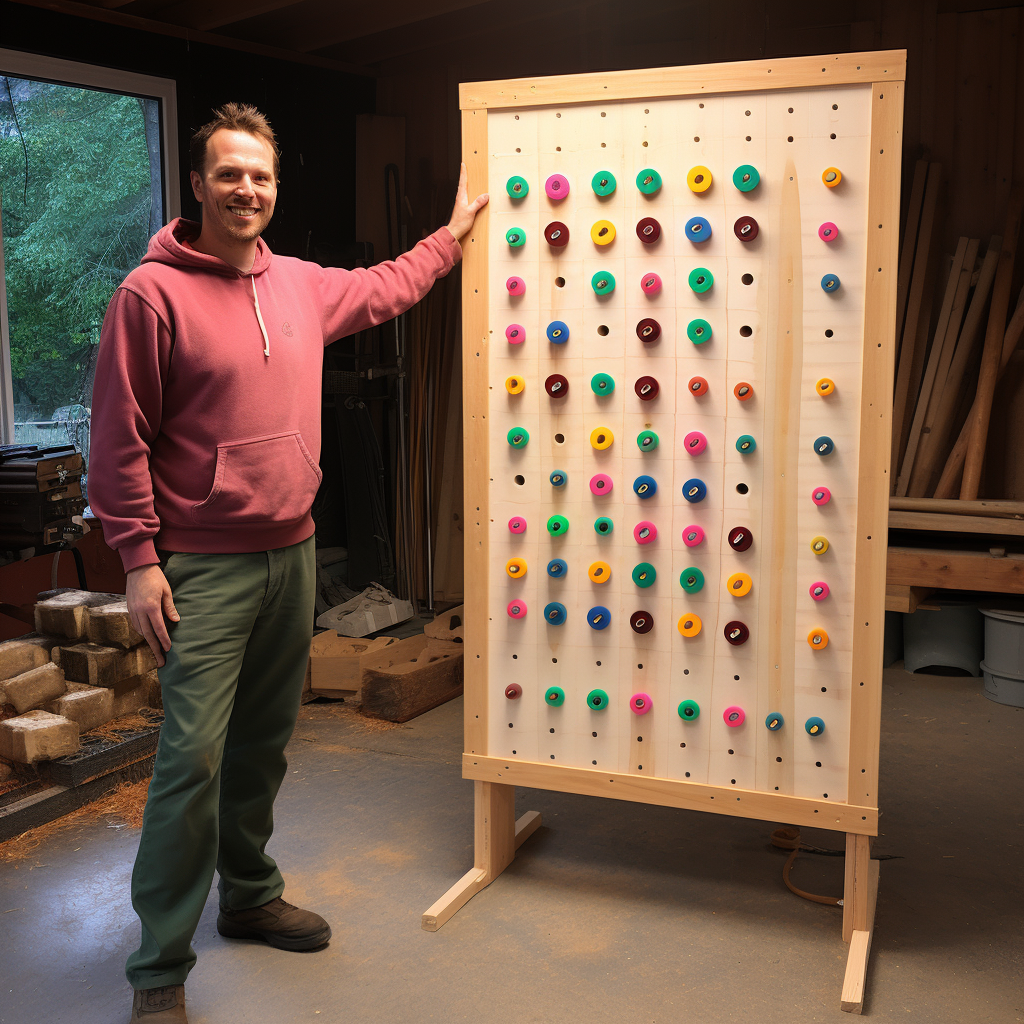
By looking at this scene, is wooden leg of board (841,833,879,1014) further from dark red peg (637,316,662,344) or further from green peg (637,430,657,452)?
dark red peg (637,316,662,344)

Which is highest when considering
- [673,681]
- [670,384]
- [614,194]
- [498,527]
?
[614,194]

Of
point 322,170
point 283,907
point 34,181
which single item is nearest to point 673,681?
point 283,907

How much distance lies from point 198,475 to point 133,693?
177 cm

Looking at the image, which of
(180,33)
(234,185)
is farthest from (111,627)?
(180,33)

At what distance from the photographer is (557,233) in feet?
7.89

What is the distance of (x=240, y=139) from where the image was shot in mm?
2145

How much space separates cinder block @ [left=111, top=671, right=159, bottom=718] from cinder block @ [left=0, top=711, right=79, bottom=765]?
0.31 m

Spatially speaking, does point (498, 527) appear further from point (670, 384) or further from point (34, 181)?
point (34, 181)

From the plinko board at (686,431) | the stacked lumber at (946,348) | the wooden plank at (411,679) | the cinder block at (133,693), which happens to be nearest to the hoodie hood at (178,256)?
the plinko board at (686,431)

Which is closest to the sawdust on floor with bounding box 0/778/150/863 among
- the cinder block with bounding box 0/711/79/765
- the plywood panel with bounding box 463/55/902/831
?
the cinder block with bounding box 0/711/79/765

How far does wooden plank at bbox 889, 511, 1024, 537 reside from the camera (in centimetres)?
426

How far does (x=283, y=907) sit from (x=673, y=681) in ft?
3.45

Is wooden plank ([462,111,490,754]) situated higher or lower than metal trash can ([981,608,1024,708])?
higher

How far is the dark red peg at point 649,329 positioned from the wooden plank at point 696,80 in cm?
48
